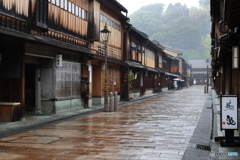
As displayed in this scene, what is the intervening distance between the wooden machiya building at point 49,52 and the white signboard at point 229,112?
26.5 feet

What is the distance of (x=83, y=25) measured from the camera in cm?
2075

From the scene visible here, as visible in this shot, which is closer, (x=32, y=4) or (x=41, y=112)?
(x=32, y=4)

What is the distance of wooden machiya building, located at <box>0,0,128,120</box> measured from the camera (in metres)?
13.5

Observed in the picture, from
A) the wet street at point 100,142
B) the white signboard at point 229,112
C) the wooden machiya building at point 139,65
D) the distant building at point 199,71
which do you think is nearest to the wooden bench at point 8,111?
the wet street at point 100,142

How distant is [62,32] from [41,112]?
4836 millimetres

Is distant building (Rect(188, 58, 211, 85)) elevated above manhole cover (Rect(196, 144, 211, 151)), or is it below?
above

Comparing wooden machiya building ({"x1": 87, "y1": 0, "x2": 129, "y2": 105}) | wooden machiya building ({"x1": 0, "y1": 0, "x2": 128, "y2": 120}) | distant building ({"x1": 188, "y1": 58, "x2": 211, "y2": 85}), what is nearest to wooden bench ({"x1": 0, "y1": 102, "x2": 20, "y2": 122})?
wooden machiya building ({"x1": 0, "y1": 0, "x2": 128, "y2": 120})

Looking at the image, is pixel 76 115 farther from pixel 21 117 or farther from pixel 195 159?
pixel 195 159

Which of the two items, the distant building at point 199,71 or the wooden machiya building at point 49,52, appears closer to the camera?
the wooden machiya building at point 49,52

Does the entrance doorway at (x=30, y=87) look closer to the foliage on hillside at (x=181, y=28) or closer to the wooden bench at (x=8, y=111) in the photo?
the wooden bench at (x=8, y=111)

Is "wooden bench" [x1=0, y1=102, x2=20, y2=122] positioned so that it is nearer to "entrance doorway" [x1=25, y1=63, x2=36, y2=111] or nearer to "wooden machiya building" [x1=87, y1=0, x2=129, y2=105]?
"entrance doorway" [x1=25, y1=63, x2=36, y2=111]

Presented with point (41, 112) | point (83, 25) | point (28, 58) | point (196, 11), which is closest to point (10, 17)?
point (28, 58)

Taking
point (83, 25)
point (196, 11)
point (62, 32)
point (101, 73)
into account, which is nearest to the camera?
point (62, 32)

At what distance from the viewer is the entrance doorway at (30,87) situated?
17250mm
